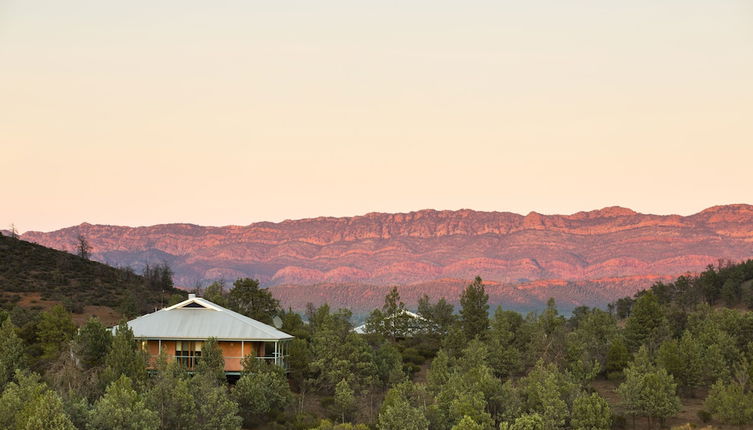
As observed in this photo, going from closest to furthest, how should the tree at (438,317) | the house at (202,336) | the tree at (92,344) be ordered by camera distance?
the tree at (92,344) < the house at (202,336) < the tree at (438,317)

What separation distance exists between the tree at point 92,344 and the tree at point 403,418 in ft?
56.7

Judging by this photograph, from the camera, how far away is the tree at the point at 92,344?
53906mm

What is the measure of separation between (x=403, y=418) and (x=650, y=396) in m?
17.9

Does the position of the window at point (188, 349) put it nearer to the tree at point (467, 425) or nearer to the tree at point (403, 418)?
the tree at point (403, 418)

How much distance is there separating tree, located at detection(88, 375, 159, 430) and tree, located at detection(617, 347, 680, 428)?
29634mm

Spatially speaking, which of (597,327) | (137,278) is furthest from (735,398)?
(137,278)

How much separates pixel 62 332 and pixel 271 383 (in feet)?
54.6

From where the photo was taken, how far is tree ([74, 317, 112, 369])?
53.9m

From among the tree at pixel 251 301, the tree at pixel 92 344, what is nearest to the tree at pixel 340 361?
the tree at pixel 251 301

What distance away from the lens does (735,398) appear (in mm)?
56125

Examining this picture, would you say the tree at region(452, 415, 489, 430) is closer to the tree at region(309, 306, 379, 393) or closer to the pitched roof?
the tree at region(309, 306, 379, 393)

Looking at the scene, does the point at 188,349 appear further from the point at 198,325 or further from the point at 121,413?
the point at 121,413

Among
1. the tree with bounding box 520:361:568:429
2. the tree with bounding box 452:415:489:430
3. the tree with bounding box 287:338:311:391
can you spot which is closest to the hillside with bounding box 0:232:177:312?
the tree with bounding box 287:338:311:391

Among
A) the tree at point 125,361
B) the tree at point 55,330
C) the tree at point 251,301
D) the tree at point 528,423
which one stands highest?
the tree at point 251,301
